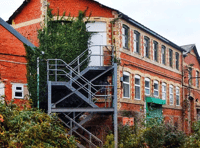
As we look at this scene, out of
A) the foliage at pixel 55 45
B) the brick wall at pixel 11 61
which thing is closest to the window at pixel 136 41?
the foliage at pixel 55 45

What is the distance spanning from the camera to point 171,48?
2894 cm

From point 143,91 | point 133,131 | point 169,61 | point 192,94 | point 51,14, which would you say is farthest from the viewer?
point 192,94

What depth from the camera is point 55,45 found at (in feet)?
61.2

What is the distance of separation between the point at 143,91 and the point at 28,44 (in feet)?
29.9

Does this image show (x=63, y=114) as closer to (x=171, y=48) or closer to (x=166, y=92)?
(x=166, y=92)

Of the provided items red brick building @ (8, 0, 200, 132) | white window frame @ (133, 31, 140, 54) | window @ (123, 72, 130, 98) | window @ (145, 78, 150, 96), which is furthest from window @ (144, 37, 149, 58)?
window @ (123, 72, 130, 98)

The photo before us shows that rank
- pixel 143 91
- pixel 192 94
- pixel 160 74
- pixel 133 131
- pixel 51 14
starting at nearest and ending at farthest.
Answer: pixel 133 131, pixel 51 14, pixel 143 91, pixel 160 74, pixel 192 94

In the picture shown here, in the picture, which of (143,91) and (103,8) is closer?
(103,8)

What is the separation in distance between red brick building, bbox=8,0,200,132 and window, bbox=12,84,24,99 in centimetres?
315

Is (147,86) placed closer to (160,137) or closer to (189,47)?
(189,47)

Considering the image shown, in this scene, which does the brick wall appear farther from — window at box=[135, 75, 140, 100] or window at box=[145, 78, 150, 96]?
window at box=[145, 78, 150, 96]

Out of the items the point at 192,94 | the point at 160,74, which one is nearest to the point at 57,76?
the point at 160,74

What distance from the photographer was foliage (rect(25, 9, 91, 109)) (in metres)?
18.2

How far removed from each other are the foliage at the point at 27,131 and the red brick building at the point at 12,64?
8.03 metres
